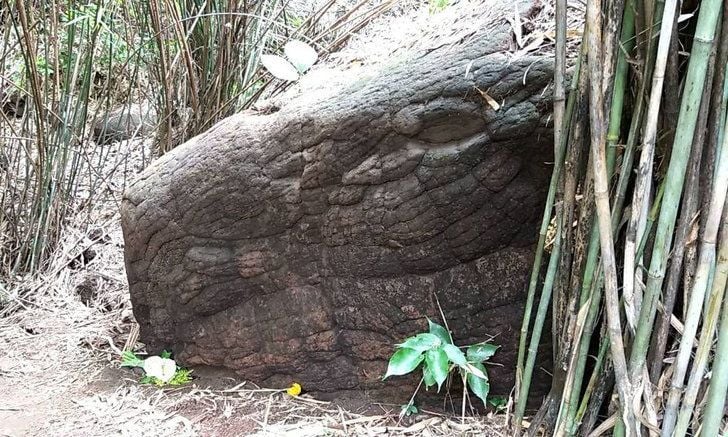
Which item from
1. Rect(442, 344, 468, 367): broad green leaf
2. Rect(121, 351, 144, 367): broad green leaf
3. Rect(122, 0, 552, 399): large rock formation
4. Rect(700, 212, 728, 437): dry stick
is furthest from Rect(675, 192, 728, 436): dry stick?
Rect(121, 351, 144, 367): broad green leaf

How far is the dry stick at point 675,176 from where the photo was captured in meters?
1.18

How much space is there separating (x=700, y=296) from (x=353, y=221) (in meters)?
0.97

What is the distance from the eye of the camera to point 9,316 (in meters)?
3.16

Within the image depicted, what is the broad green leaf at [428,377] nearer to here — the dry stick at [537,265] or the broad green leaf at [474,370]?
the broad green leaf at [474,370]

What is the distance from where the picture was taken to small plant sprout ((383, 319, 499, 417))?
182 centimetres

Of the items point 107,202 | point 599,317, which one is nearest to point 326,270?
point 599,317

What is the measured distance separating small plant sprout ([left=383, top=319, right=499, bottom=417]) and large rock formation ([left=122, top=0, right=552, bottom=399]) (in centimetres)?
5

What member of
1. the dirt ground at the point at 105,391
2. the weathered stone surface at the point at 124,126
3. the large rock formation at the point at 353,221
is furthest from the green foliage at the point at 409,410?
the weathered stone surface at the point at 124,126

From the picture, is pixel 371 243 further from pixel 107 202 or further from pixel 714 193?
pixel 107 202

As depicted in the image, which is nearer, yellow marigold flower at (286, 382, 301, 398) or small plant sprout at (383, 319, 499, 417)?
small plant sprout at (383, 319, 499, 417)

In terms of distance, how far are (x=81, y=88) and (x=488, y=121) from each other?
219 cm

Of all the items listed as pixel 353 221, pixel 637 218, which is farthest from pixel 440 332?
pixel 637 218

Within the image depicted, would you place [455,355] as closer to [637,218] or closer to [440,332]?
[440,332]

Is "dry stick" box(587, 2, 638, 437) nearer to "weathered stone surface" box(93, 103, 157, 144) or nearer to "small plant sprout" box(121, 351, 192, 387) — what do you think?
"small plant sprout" box(121, 351, 192, 387)
